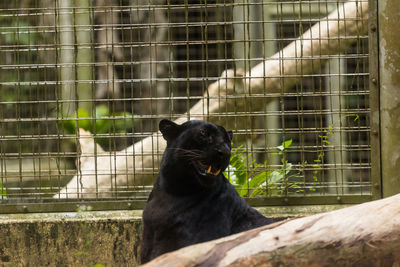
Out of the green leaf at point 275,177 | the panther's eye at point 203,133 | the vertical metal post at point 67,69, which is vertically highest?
the vertical metal post at point 67,69

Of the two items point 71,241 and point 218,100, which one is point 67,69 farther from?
point 71,241

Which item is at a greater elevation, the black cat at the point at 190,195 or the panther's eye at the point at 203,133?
the panther's eye at the point at 203,133

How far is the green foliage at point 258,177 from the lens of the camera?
4.40m

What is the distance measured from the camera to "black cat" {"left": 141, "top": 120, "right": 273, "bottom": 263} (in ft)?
9.62

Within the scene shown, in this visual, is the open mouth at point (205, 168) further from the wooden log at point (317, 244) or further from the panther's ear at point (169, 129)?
the wooden log at point (317, 244)

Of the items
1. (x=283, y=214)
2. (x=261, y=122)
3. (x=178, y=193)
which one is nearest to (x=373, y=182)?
(x=283, y=214)

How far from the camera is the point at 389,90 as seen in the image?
414 cm

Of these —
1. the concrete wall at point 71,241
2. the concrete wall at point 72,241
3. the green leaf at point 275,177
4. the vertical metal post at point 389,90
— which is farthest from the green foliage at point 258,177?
the concrete wall at point 71,241

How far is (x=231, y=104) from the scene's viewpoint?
532 centimetres

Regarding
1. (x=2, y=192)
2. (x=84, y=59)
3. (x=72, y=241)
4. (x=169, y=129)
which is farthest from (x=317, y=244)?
(x=84, y=59)

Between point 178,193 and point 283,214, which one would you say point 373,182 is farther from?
point 178,193

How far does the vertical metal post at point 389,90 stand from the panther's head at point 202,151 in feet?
5.33

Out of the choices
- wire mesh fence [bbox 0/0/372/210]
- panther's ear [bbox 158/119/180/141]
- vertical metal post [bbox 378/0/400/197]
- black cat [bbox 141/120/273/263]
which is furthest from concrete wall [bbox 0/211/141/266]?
vertical metal post [bbox 378/0/400/197]

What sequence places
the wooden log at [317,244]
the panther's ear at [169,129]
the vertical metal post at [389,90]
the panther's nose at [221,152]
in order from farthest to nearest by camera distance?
the vertical metal post at [389,90]
the panther's ear at [169,129]
the panther's nose at [221,152]
the wooden log at [317,244]
